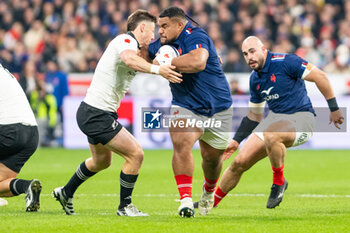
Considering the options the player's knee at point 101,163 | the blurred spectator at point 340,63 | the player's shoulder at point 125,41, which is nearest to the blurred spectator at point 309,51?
the blurred spectator at point 340,63

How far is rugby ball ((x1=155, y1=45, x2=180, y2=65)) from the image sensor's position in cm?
809

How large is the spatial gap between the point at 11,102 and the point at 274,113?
12.0 feet

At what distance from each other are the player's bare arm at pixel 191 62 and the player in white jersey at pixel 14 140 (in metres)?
1.92

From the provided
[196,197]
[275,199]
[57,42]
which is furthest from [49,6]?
[275,199]

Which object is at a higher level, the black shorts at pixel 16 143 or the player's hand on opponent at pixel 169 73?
the player's hand on opponent at pixel 169 73

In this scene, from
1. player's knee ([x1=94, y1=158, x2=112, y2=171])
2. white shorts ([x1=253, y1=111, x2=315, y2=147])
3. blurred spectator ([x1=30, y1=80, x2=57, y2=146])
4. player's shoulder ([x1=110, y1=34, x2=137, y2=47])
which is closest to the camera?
player's shoulder ([x1=110, y1=34, x2=137, y2=47])

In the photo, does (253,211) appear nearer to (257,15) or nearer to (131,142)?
(131,142)

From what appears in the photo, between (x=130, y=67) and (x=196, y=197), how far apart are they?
3.67 metres

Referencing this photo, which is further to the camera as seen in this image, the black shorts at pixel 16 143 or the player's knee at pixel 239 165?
the player's knee at pixel 239 165

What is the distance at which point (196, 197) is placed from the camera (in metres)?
10.9

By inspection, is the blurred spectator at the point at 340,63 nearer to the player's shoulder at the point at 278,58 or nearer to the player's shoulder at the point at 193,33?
the player's shoulder at the point at 278,58

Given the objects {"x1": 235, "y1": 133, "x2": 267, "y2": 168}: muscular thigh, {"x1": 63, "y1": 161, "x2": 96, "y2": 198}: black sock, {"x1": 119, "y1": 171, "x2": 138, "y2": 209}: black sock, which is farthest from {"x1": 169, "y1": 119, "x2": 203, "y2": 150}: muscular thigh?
{"x1": 235, "y1": 133, "x2": 267, "y2": 168}: muscular thigh

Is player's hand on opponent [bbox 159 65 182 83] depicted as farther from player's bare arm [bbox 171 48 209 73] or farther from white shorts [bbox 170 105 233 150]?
white shorts [bbox 170 105 233 150]

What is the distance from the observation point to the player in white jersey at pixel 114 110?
317 inches
